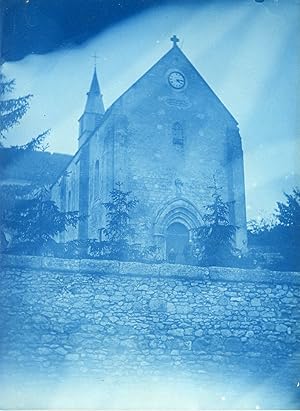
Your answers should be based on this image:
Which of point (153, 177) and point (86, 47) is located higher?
point (86, 47)

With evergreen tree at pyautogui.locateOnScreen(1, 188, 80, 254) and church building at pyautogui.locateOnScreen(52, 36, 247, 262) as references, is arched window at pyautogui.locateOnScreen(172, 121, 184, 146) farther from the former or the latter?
evergreen tree at pyautogui.locateOnScreen(1, 188, 80, 254)

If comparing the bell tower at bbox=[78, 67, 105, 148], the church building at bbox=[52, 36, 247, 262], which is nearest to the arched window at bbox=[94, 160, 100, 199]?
the church building at bbox=[52, 36, 247, 262]

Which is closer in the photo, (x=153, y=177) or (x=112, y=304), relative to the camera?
(x=112, y=304)

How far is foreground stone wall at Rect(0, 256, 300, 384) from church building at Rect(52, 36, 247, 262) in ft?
23.7

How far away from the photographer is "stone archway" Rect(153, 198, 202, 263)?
16422 millimetres

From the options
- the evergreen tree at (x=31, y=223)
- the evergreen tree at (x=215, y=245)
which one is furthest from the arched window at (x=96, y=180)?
the evergreen tree at (x=215, y=245)

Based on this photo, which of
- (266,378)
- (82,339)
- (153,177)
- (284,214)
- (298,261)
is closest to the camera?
(82,339)

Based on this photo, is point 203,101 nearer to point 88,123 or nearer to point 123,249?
point 123,249

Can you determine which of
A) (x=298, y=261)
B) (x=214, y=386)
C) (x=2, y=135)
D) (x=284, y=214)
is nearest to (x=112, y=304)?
(x=214, y=386)

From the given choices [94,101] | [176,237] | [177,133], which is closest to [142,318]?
[176,237]

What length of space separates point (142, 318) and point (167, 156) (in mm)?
9754

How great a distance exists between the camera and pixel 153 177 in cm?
1661

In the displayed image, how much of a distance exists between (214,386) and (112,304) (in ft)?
7.91

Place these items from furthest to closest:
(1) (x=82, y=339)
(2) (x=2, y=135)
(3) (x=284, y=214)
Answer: (3) (x=284, y=214) < (2) (x=2, y=135) < (1) (x=82, y=339)
